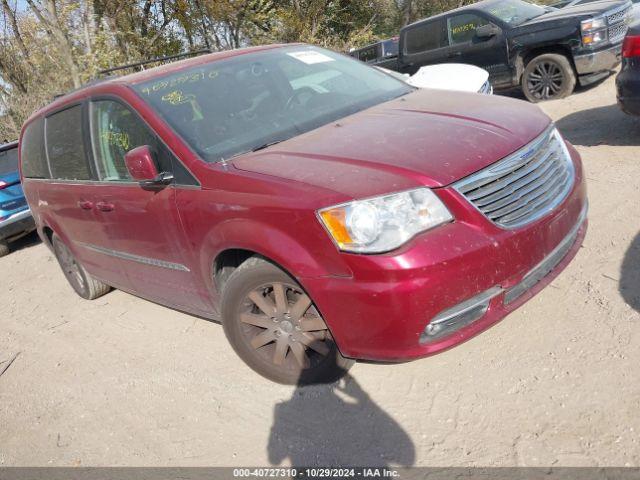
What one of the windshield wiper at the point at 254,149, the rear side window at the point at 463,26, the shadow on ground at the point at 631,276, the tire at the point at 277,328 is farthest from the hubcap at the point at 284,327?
the rear side window at the point at 463,26

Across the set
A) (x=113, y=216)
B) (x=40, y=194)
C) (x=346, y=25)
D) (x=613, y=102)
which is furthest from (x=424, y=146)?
(x=346, y=25)

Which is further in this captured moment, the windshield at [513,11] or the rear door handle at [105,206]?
the windshield at [513,11]

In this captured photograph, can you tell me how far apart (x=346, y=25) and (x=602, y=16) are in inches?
578

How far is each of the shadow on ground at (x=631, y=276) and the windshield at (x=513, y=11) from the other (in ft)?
19.4

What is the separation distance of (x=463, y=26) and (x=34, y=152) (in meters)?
6.90

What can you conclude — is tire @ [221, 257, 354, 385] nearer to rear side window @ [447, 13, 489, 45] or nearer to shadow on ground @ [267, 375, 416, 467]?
shadow on ground @ [267, 375, 416, 467]

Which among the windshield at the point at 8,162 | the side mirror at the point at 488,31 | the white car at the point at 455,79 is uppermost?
the side mirror at the point at 488,31

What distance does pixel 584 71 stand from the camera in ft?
25.4

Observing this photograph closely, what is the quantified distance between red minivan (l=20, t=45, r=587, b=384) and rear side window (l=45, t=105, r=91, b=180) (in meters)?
0.02

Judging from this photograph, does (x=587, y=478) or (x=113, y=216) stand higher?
(x=113, y=216)

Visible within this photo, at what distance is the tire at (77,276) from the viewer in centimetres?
511

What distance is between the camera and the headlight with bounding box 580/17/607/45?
7586mm

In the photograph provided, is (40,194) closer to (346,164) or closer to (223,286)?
(223,286)

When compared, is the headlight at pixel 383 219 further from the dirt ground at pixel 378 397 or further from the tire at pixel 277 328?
the dirt ground at pixel 378 397
